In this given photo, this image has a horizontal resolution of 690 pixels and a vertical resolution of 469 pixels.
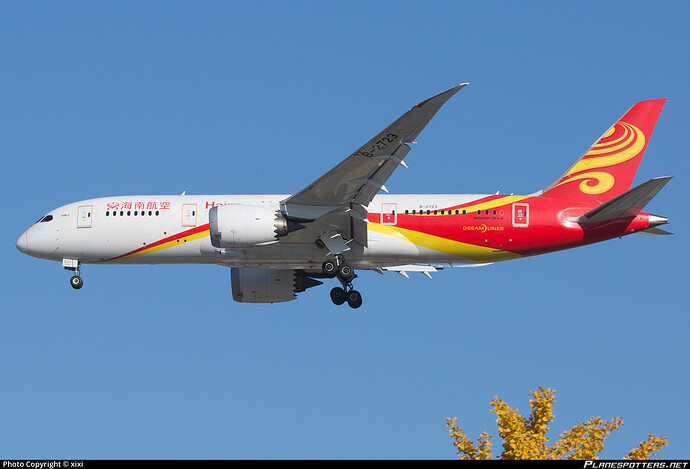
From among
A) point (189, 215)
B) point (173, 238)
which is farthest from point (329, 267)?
point (173, 238)

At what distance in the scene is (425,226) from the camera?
1388 inches

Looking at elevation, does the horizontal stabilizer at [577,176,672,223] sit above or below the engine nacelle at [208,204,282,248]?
below

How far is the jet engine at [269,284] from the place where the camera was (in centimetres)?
3878

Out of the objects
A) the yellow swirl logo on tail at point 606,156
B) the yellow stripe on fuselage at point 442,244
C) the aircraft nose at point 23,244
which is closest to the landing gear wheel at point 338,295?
the yellow stripe on fuselage at point 442,244

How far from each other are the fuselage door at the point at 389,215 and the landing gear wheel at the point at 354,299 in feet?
9.90

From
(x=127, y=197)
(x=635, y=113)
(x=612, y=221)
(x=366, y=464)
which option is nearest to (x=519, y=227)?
(x=612, y=221)

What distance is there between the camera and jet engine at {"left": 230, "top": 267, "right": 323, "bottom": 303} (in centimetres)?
3878

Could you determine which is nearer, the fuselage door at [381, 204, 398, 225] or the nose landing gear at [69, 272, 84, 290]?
the fuselage door at [381, 204, 398, 225]

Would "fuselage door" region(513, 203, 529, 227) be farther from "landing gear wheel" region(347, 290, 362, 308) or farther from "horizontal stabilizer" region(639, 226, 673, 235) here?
"landing gear wheel" region(347, 290, 362, 308)

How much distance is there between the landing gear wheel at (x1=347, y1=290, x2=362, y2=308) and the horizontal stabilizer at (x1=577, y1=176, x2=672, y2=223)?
27.5 ft

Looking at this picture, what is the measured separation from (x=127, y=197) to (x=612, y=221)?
703 inches

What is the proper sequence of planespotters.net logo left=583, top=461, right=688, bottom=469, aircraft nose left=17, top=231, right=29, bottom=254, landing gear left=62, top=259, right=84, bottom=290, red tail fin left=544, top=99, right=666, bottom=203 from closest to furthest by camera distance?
planespotters.net logo left=583, top=461, right=688, bottom=469, red tail fin left=544, top=99, right=666, bottom=203, landing gear left=62, top=259, right=84, bottom=290, aircraft nose left=17, top=231, right=29, bottom=254

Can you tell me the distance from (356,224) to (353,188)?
192 centimetres

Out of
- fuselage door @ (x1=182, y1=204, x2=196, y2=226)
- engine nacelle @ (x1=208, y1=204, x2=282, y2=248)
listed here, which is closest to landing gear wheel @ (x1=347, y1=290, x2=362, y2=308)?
engine nacelle @ (x1=208, y1=204, x2=282, y2=248)
